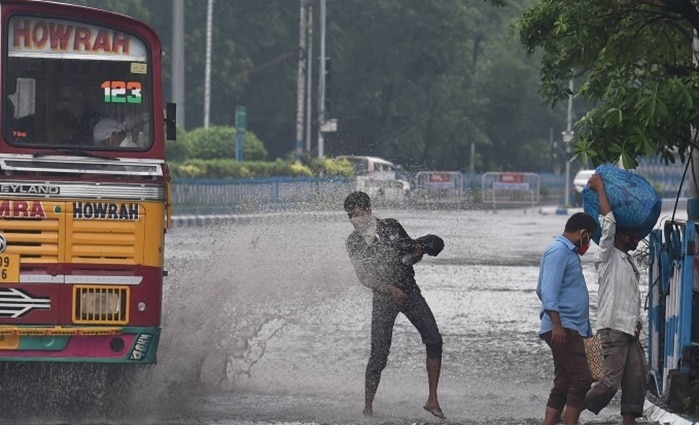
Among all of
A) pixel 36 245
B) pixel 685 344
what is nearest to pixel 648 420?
pixel 685 344

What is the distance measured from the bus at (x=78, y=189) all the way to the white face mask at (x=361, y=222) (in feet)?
4.46

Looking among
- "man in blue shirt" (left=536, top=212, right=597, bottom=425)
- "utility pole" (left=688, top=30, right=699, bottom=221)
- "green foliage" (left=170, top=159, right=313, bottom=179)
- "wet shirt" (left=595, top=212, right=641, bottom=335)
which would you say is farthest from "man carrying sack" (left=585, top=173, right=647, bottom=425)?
"green foliage" (left=170, top=159, right=313, bottom=179)

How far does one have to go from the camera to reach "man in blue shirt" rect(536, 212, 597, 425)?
862cm

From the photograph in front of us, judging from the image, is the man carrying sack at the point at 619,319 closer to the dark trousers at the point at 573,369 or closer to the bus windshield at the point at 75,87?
the dark trousers at the point at 573,369

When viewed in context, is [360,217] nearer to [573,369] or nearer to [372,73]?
[573,369]

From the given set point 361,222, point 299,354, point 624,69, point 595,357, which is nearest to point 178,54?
point 299,354

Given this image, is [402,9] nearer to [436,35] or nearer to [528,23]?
[436,35]

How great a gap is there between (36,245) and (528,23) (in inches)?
151

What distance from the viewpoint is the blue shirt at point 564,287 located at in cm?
862

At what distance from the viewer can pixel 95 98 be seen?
9.83m

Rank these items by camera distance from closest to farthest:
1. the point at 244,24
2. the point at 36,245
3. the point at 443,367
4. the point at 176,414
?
the point at 36,245, the point at 176,414, the point at 443,367, the point at 244,24

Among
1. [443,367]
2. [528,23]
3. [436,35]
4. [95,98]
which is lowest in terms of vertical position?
[443,367]

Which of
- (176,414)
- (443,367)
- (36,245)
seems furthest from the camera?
(443,367)

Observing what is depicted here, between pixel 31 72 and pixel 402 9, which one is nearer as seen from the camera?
pixel 31 72
